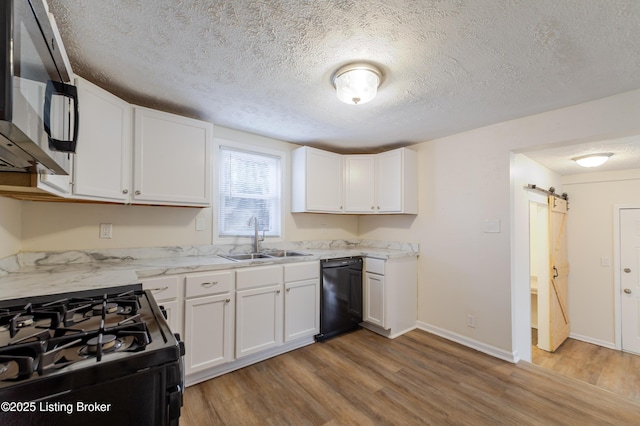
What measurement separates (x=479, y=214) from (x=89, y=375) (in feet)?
10.2

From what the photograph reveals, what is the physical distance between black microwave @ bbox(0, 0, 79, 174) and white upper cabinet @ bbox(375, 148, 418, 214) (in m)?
2.93

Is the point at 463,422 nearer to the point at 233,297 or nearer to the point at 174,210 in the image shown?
the point at 233,297

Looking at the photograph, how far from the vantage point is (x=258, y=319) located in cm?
243

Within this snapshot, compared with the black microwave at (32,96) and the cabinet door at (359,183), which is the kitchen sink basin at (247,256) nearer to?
the cabinet door at (359,183)

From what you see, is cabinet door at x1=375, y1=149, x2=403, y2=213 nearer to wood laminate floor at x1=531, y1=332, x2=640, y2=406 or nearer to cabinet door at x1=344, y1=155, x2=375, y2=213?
cabinet door at x1=344, y1=155, x2=375, y2=213

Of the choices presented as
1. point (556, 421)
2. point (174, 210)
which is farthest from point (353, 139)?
point (556, 421)

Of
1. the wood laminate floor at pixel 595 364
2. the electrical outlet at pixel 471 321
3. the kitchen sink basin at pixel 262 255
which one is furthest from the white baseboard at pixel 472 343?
the kitchen sink basin at pixel 262 255

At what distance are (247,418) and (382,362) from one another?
1264mm

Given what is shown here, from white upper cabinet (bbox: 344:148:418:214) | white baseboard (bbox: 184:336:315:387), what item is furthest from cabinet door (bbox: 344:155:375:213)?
white baseboard (bbox: 184:336:315:387)

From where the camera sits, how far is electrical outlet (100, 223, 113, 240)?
7.25 feet

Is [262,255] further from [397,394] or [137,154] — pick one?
[397,394]

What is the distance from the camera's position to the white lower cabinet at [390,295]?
3033mm

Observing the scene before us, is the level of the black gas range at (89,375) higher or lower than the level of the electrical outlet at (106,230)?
lower

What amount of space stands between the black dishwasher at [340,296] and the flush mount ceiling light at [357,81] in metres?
1.69
